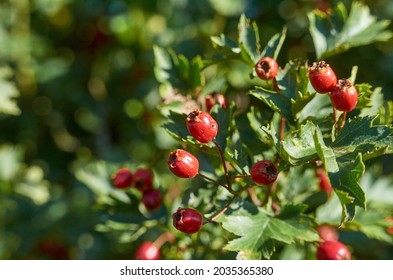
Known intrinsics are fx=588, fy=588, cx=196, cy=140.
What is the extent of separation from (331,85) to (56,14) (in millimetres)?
2049

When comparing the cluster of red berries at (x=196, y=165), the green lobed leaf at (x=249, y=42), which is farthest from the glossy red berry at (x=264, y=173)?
the green lobed leaf at (x=249, y=42)

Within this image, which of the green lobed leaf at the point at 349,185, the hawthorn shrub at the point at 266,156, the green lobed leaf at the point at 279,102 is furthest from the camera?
the green lobed leaf at the point at 279,102

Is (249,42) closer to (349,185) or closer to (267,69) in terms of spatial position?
(267,69)

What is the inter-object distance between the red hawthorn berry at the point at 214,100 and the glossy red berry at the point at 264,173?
0.31m

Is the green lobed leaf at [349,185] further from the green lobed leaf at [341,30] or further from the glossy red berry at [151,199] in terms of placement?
the glossy red berry at [151,199]

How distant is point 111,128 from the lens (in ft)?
10.5

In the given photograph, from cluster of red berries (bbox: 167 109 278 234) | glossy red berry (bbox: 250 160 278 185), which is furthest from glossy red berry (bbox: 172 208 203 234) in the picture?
glossy red berry (bbox: 250 160 278 185)

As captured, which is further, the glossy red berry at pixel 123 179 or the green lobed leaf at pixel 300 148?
the glossy red berry at pixel 123 179

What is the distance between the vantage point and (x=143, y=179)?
1843 mm

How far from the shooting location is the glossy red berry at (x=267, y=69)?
153cm

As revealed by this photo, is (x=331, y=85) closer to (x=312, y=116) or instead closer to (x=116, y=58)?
(x=312, y=116)

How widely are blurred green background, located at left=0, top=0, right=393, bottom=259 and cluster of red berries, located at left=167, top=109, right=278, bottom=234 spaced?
3.54ft

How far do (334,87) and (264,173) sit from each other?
26 cm

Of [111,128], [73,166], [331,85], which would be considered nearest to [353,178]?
[331,85]
